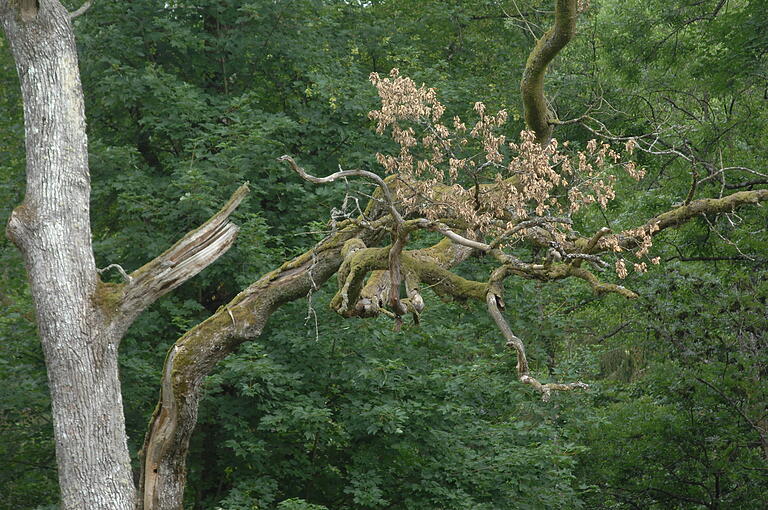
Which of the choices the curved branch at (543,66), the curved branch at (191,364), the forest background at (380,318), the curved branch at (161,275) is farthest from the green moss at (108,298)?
the curved branch at (543,66)

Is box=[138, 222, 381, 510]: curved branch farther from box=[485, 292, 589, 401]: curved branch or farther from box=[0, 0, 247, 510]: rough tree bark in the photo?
box=[485, 292, 589, 401]: curved branch

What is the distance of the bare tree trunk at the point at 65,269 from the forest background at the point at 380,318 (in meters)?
2.47

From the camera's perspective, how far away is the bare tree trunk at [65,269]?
6.98 meters

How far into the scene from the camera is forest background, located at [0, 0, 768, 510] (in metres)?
10.4

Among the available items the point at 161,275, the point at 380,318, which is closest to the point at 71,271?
the point at 161,275

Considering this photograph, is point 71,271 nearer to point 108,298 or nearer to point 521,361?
point 108,298

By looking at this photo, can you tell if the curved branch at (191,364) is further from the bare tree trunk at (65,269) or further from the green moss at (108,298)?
the green moss at (108,298)

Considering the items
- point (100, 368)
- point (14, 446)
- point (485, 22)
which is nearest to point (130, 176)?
point (14, 446)

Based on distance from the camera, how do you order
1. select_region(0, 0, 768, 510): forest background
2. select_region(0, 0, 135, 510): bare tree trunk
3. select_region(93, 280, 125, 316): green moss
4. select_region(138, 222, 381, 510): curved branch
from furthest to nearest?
select_region(0, 0, 768, 510): forest background < select_region(138, 222, 381, 510): curved branch < select_region(93, 280, 125, 316): green moss < select_region(0, 0, 135, 510): bare tree trunk

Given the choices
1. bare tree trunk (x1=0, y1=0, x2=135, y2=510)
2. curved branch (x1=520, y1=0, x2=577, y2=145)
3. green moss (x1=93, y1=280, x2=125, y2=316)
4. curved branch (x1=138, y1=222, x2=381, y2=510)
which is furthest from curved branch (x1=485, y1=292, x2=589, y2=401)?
bare tree trunk (x1=0, y1=0, x2=135, y2=510)

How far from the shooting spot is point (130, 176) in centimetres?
1072

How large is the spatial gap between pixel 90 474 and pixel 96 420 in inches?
15.1

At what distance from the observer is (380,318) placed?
1065 centimetres

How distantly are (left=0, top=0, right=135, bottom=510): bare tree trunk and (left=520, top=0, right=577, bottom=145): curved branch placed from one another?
138 inches
